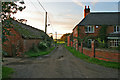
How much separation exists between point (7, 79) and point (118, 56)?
909 cm

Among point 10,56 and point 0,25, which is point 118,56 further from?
point 10,56

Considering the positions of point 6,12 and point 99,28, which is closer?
point 6,12

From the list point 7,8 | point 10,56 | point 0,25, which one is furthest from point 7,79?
point 10,56

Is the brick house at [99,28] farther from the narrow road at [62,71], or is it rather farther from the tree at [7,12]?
the tree at [7,12]

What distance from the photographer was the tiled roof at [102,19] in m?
24.4

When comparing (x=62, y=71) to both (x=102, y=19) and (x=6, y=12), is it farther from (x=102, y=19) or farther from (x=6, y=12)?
(x=102, y=19)

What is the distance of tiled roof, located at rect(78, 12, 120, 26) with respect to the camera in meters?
24.4

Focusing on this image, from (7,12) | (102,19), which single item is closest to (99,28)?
(102,19)

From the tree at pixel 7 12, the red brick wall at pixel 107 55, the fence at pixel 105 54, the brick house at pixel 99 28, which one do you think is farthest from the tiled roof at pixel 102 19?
the tree at pixel 7 12

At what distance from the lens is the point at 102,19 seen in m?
25.8

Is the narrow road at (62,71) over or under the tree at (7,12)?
under

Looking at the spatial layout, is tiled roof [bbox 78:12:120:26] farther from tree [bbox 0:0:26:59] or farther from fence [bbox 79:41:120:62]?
tree [bbox 0:0:26:59]

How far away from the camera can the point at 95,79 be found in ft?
19.0

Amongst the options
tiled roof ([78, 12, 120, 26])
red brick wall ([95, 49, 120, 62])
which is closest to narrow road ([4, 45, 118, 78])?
red brick wall ([95, 49, 120, 62])
